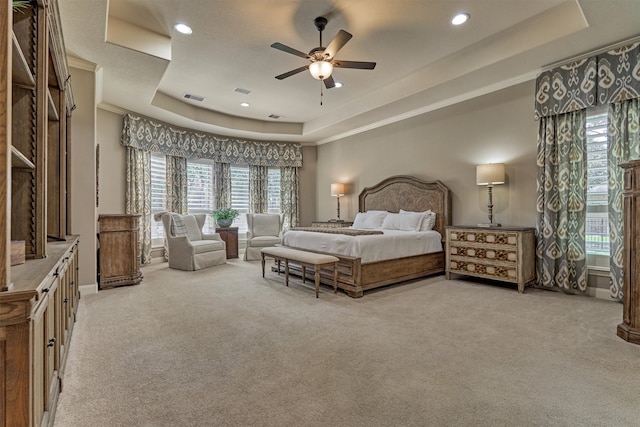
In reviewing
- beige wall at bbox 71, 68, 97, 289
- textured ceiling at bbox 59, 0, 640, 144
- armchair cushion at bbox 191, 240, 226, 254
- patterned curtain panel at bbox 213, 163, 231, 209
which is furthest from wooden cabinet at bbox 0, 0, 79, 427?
patterned curtain panel at bbox 213, 163, 231, 209

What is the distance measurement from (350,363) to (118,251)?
3707 mm

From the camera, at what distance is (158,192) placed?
6465 mm

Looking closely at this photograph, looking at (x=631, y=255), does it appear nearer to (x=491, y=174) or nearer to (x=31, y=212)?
(x=491, y=174)

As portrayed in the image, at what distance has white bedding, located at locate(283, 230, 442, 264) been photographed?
400 centimetres

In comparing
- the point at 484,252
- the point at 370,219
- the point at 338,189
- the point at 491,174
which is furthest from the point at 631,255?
the point at 338,189

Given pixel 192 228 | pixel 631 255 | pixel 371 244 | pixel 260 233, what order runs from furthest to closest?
pixel 260 233, pixel 192 228, pixel 371 244, pixel 631 255

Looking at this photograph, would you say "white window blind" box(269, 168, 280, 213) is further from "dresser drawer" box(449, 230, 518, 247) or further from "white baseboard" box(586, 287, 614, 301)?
"white baseboard" box(586, 287, 614, 301)

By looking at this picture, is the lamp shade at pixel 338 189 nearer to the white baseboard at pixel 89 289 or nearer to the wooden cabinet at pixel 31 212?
the white baseboard at pixel 89 289

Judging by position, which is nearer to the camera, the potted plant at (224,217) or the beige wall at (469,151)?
the beige wall at (469,151)

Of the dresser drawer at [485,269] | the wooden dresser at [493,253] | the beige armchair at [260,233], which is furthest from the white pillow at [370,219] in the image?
the beige armchair at [260,233]

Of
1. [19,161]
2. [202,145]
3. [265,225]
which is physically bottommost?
[265,225]

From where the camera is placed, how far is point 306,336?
2.62 meters

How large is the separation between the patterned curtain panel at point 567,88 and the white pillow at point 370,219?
110 inches

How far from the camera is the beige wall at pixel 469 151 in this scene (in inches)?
173
